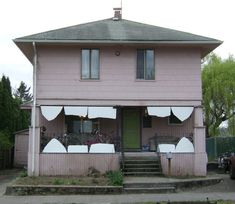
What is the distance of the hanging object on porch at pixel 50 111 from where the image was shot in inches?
936

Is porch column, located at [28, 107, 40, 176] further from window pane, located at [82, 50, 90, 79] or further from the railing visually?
window pane, located at [82, 50, 90, 79]

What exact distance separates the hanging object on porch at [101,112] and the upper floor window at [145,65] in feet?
6.89

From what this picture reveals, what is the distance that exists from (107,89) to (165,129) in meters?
3.65

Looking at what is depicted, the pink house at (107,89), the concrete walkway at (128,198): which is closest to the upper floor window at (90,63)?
the pink house at (107,89)

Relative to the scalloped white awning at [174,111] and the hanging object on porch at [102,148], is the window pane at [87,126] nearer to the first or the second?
the hanging object on porch at [102,148]

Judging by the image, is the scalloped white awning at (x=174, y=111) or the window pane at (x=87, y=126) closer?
the scalloped white awning at (x=174, y=111)

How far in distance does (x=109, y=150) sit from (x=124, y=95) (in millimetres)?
2663

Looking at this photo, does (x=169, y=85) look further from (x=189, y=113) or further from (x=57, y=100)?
(x=57, y=100)

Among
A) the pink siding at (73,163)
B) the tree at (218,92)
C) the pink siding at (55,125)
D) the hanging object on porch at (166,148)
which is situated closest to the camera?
the pink siding at (73,163)

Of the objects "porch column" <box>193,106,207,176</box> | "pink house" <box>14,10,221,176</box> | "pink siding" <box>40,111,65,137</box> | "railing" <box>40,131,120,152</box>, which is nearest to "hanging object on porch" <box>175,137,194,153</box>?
"pink house" <box>14,10,221,176</box>

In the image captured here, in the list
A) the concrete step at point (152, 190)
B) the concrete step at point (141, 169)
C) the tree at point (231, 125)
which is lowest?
the concrete step at point (152, 190)

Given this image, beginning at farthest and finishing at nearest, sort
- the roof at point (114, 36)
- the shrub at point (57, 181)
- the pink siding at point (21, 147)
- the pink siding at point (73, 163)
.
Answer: the pink siding at point (21, 147) → the roof at point (114, 36) → the pink siding at point (73, 163) → the shrub at point (57, 181)

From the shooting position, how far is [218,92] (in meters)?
47.2

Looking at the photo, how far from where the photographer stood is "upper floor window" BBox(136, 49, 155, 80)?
24.7m
